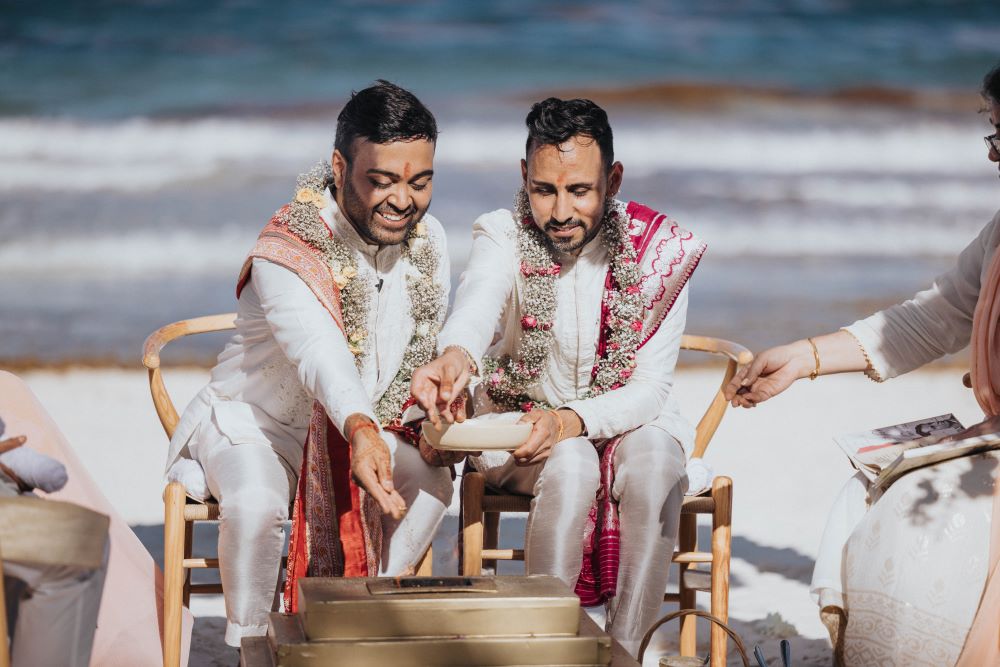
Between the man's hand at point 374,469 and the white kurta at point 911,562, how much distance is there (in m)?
1.03

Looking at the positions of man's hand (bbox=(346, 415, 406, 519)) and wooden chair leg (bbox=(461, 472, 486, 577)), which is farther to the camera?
wooden chair leg (bbox=(461, 472, 486, 577))

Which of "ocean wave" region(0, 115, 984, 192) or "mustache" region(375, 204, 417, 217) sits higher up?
"mustache" region(375, 204, 417, 217)

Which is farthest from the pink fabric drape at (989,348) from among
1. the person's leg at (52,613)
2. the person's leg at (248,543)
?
the person's leg at (52,613)

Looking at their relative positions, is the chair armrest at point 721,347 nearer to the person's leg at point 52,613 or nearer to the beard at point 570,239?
the beard at point 570,239

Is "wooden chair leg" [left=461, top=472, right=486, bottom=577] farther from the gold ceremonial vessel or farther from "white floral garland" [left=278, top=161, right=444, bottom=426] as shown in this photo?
the gold ceremonial vessel

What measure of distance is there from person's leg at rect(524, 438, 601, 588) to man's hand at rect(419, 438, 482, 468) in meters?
0.25

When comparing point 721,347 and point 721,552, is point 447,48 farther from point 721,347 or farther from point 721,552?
point 721,552

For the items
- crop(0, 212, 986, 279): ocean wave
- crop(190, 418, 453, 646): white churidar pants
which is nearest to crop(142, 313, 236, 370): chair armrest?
crop(190, 418, 453, 646): white churidar pants

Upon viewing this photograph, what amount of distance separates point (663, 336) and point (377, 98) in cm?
103

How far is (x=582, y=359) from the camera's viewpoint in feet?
12.8

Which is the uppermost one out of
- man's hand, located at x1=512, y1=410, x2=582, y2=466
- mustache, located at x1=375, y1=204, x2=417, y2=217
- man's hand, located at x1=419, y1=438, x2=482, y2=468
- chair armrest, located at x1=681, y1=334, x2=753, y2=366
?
mustache, located at x1=375, y1=204, x2=417, y2=217

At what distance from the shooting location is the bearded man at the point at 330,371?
345 cm

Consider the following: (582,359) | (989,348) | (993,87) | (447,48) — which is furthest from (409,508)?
(447,48)

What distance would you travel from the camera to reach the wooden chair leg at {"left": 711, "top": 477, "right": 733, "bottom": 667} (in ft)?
11.9
